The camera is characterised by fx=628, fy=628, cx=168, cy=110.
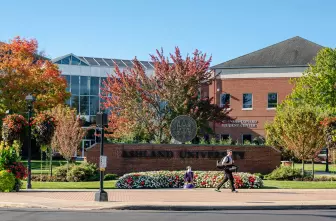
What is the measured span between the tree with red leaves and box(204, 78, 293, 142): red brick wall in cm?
1751

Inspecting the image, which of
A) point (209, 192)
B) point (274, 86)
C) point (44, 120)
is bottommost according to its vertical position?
point (209, 192)

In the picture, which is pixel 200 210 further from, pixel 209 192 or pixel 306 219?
pixel 209 192

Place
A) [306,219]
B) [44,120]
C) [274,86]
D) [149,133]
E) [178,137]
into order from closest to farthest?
1. [306,219]
2. [44,120]
3. [178,137]
4. [149,133]
5. [274,86]

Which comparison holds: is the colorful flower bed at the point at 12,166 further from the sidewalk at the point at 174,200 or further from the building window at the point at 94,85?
the building window at the point at 94,85

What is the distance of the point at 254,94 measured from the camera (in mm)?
58750

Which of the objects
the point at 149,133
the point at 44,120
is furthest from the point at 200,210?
the point at 149,133

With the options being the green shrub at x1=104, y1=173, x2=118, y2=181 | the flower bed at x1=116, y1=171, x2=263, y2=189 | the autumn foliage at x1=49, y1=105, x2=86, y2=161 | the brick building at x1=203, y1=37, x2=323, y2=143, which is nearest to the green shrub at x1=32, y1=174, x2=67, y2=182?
the green shrub at x1=104, y1=173, x2=118, y2=181

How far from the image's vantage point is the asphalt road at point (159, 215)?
15547 millimetres

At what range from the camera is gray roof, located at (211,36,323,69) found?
58.0 m

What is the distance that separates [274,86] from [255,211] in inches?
1608

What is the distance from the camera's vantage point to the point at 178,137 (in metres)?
35.9

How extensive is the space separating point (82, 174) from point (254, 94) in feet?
100

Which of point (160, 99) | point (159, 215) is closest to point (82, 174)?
point (160, 99)

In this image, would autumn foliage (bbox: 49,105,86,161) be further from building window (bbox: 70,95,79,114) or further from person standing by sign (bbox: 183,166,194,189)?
building window (bbox: 70,95,79,114)
